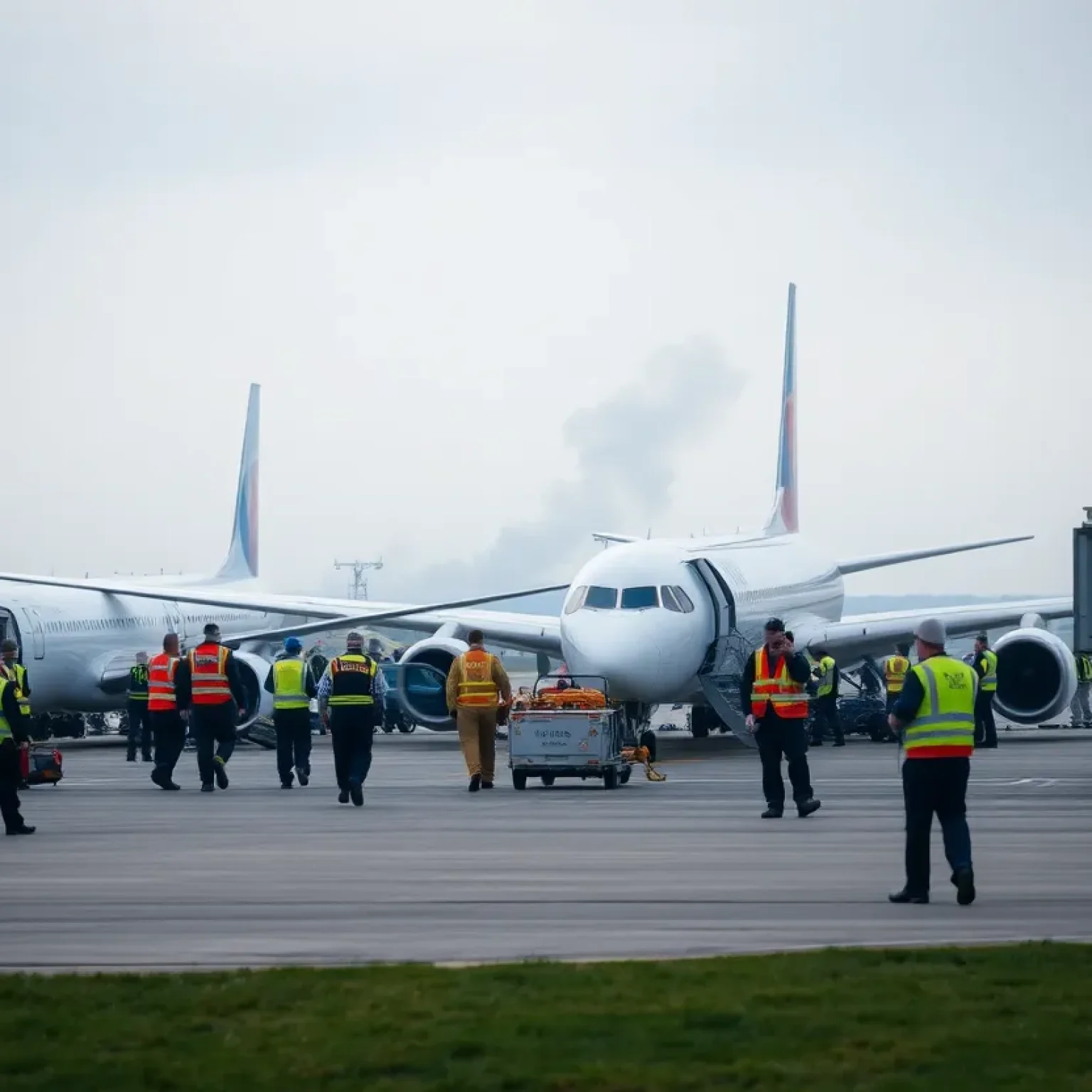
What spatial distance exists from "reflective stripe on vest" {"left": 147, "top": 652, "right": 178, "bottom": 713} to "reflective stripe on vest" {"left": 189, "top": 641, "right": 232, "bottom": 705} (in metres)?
0.84

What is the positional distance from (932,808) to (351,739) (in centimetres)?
1020

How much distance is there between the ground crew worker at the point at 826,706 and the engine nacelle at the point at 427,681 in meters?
6.03

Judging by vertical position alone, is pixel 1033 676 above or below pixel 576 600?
below

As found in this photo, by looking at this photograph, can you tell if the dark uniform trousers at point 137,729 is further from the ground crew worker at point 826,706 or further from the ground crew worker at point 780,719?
the ground crew worker at point 780,719

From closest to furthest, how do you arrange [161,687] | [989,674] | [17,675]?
[17,675], [161,687], [989,674]

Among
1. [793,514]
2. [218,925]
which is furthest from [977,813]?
[793,514]

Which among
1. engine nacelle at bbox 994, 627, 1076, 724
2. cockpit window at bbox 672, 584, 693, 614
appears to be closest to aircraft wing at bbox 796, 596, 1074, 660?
engine nacelle at bbox 994, 627, 1076, 724

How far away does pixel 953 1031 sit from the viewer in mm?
8133

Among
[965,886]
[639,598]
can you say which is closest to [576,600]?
[639,598]

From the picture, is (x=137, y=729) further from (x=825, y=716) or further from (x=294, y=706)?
(x=825, y=716)

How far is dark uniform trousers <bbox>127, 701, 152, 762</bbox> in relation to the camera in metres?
33.2

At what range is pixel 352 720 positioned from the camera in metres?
22.4

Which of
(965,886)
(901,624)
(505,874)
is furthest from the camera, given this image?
(901,624)

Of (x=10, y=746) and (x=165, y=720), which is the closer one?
(x=10, y=746)
